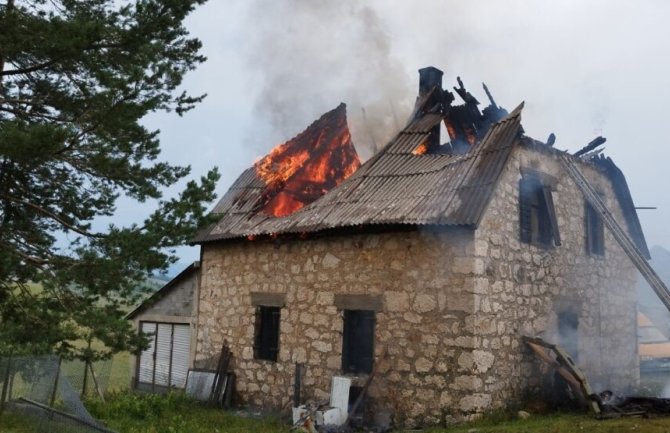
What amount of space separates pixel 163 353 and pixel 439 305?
28.3 ft

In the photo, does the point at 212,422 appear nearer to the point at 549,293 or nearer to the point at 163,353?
the point at 163,353

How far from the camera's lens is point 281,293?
12.7 m

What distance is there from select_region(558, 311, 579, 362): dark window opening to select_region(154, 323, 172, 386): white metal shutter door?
9399mm

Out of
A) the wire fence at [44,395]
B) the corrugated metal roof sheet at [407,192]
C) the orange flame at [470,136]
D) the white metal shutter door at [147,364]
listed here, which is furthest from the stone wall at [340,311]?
the orange flame at [470,136]

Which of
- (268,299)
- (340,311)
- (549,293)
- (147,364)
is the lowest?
(147,364)

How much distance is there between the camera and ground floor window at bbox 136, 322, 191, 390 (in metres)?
15.4

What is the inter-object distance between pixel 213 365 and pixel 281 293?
105 inches

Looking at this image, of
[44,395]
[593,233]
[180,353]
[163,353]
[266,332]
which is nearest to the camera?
[44,395]

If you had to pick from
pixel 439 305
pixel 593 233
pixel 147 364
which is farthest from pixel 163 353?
pixel 593 233

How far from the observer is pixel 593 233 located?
13727 millimetres

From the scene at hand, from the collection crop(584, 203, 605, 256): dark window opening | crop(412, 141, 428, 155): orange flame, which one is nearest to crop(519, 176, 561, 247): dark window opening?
crop(584, 203, 605, 256): dark window opening

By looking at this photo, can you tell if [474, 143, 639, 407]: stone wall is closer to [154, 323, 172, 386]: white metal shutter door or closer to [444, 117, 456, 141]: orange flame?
[444, 117, 456, 141]: orange flame

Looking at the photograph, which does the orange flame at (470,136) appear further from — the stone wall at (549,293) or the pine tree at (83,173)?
the pine tree at (83,173)

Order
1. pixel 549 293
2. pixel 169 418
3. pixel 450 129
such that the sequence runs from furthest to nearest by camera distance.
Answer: pixel 450 129 → pixel 549 293 → pixel 169 418
